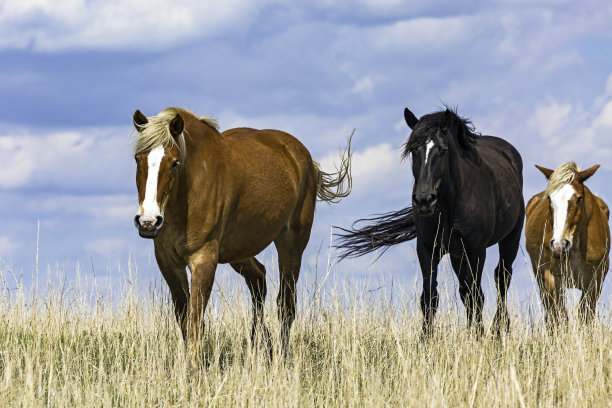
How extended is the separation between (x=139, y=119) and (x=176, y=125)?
367 millimetres

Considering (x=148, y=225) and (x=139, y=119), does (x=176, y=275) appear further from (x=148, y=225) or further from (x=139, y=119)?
(x=139, y=119)

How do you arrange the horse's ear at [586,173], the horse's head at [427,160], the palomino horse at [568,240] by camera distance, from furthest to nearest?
the horse's ear at [586,173] → the palomino horse at [568,240] → the horse's head at [427,160]

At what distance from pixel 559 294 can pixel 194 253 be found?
4.76 meters

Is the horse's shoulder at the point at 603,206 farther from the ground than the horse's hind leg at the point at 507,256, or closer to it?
farther from the ground

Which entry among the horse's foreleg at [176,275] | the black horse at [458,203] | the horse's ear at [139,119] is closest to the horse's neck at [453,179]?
the black horse at [458,203]

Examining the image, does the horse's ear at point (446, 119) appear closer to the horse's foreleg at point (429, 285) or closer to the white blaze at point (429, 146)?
the white blaze at point (429, 146)

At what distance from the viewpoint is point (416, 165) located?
24.7 feet

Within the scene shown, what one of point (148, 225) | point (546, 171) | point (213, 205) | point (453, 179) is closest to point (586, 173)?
point (546, 171)

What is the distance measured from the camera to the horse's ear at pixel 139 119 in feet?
20.7

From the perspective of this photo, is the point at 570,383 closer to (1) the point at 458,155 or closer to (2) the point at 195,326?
(1) the point at 458,155

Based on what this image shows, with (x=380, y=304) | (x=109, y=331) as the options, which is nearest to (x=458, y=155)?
(x=380, y=304)

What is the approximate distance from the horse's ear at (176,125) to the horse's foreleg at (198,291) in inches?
38.5

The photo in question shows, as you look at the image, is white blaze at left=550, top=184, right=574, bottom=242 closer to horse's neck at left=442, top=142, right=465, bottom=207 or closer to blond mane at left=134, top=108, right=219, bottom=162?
horse's neck at left=442, top=142, right=465, bottom=207

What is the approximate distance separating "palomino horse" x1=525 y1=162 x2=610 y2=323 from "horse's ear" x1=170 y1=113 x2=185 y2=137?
4.29 m
